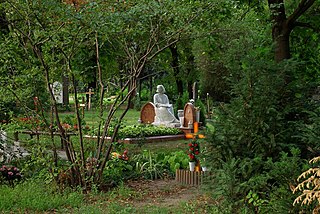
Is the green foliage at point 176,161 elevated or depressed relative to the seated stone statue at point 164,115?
depressed

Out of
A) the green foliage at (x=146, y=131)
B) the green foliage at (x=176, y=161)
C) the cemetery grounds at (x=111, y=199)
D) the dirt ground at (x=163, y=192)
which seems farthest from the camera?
the green foliage at (x=146, y=131)

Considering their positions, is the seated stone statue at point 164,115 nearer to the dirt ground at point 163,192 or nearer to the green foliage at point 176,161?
the green foliage at point 176,161

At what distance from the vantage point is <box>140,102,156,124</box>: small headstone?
21188mm

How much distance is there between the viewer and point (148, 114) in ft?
70.5

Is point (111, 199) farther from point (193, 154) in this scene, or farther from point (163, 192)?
point (193, 154)

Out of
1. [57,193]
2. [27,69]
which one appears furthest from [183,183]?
[27,69]

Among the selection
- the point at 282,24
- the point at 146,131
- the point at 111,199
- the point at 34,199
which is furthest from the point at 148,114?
the point at 34,199

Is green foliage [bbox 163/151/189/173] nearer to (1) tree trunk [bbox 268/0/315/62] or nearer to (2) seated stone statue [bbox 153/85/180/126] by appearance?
(1) tree trunk [bbox 268/0/315/62]

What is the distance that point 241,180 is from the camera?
23.7ft

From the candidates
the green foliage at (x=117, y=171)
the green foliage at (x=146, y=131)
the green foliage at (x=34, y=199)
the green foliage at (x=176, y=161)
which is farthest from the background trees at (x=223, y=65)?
the green foliage at (x=146, y=131)

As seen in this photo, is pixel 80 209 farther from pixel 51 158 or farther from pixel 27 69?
pixel 27 69

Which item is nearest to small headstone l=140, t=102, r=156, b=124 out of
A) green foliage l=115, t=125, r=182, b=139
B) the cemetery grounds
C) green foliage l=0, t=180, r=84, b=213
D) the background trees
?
green foliage l=115, t=125, r=182, b=139

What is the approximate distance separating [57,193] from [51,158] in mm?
736

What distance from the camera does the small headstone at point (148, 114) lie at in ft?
69.5
